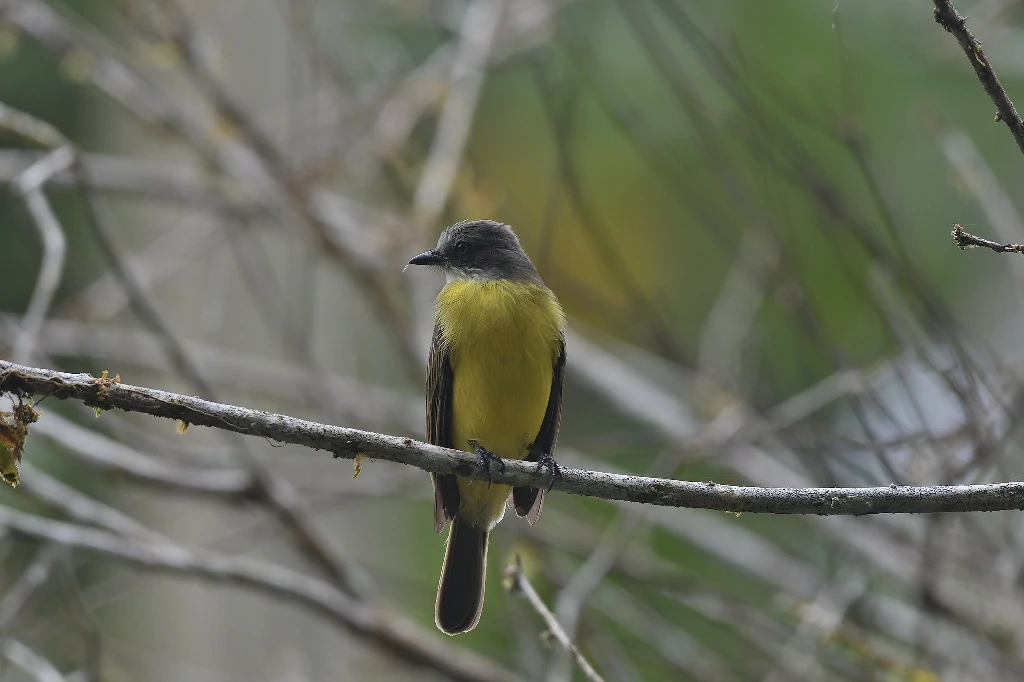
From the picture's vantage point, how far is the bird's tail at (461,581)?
188 inches

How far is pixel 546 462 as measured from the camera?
4273mm

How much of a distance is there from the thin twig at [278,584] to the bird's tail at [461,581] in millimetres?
759

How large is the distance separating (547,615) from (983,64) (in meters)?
1.89

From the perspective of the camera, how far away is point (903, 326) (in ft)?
15.9

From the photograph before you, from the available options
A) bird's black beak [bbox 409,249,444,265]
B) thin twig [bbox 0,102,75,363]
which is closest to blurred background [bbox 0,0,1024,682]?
thin twig [bbox 0,102,75,363]

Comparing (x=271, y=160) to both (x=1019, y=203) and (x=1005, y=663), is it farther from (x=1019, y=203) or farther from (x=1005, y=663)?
(x=1019, y=203)

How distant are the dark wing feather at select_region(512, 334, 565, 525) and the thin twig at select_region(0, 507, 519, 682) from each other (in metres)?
1.10

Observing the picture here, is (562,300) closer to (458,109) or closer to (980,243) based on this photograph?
(458,109)

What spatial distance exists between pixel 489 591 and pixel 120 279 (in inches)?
232

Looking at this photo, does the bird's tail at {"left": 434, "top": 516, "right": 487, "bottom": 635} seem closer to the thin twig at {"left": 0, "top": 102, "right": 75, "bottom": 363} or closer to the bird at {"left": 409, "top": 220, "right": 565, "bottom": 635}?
the bird at {"left": 409, "top": 220, "right": 565, "bottom": 635}

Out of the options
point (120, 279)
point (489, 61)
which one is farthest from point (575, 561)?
point (120, 279)

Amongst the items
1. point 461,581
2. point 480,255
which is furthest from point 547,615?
point 480,255

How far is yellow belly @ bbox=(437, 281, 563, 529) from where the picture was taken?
14.6 ft

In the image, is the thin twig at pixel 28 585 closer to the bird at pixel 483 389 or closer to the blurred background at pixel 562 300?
the blurred background at pixel 562 300
